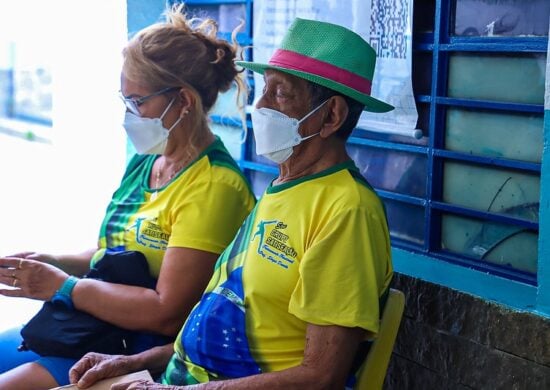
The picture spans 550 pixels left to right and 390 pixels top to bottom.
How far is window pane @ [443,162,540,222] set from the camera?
2.53 meters

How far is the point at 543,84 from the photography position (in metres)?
2.46

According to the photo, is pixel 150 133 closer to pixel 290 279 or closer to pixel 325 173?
pixel 325 173

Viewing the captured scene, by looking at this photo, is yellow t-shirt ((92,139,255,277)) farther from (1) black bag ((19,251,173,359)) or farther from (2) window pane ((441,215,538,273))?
(2) window pane ((441,215,538,273))

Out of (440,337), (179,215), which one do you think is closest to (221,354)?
(179,215)

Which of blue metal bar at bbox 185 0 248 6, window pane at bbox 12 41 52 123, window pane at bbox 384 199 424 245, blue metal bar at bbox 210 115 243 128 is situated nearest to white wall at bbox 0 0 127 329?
blue metal bar at bbox 185 0 248 6

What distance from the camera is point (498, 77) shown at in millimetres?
2604

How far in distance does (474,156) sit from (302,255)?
813 millimetres

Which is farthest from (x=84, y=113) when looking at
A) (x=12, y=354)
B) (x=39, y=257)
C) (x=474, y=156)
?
(x=474, y=156)

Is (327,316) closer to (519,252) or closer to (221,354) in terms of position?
(221,354)

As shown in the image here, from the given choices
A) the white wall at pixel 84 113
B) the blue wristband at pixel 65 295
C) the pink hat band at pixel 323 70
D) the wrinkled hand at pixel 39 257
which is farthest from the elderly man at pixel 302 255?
the white wall at pixel 84 113

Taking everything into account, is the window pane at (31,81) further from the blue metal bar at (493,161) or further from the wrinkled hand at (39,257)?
the blue metal bar at (493,161)

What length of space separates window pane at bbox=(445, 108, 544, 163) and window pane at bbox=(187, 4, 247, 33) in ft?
4.08

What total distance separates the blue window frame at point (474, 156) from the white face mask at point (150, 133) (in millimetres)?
747

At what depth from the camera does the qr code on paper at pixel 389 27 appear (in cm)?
281
